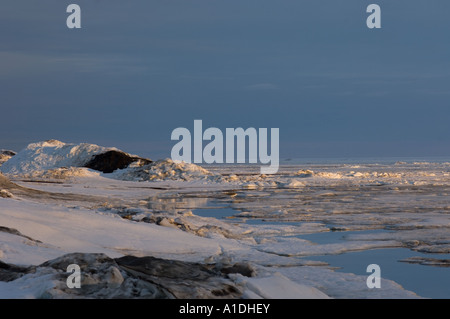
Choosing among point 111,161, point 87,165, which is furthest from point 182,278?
point 87,165

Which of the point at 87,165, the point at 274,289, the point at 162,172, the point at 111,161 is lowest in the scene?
the point at 274,289

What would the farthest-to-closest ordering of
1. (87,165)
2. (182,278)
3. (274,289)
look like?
(87,165)
(182,278)
(274,289)

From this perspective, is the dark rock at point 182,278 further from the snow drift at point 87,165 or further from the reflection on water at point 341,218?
the snow drift at point 87,165

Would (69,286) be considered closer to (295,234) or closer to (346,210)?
(295,234)

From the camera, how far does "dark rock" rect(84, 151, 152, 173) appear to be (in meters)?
38.1

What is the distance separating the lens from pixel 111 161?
1519 inches

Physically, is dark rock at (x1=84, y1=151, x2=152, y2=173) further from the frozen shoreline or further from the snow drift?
the frozen shoreline

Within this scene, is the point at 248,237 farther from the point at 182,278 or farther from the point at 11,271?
the point at 11,271

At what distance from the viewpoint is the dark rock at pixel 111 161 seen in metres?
38.1

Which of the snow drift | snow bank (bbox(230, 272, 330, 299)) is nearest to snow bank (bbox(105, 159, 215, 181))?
the snow drift

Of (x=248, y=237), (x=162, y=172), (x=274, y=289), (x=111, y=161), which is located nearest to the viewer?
(x=274, y=289)

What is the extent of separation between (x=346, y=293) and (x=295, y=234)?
542cm

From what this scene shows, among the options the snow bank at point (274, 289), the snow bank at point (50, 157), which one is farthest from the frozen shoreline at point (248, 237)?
the snow bank at point (50, 157)

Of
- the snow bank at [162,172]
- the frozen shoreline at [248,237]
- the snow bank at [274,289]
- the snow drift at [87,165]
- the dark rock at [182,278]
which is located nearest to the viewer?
the dark rock at [182,278]
